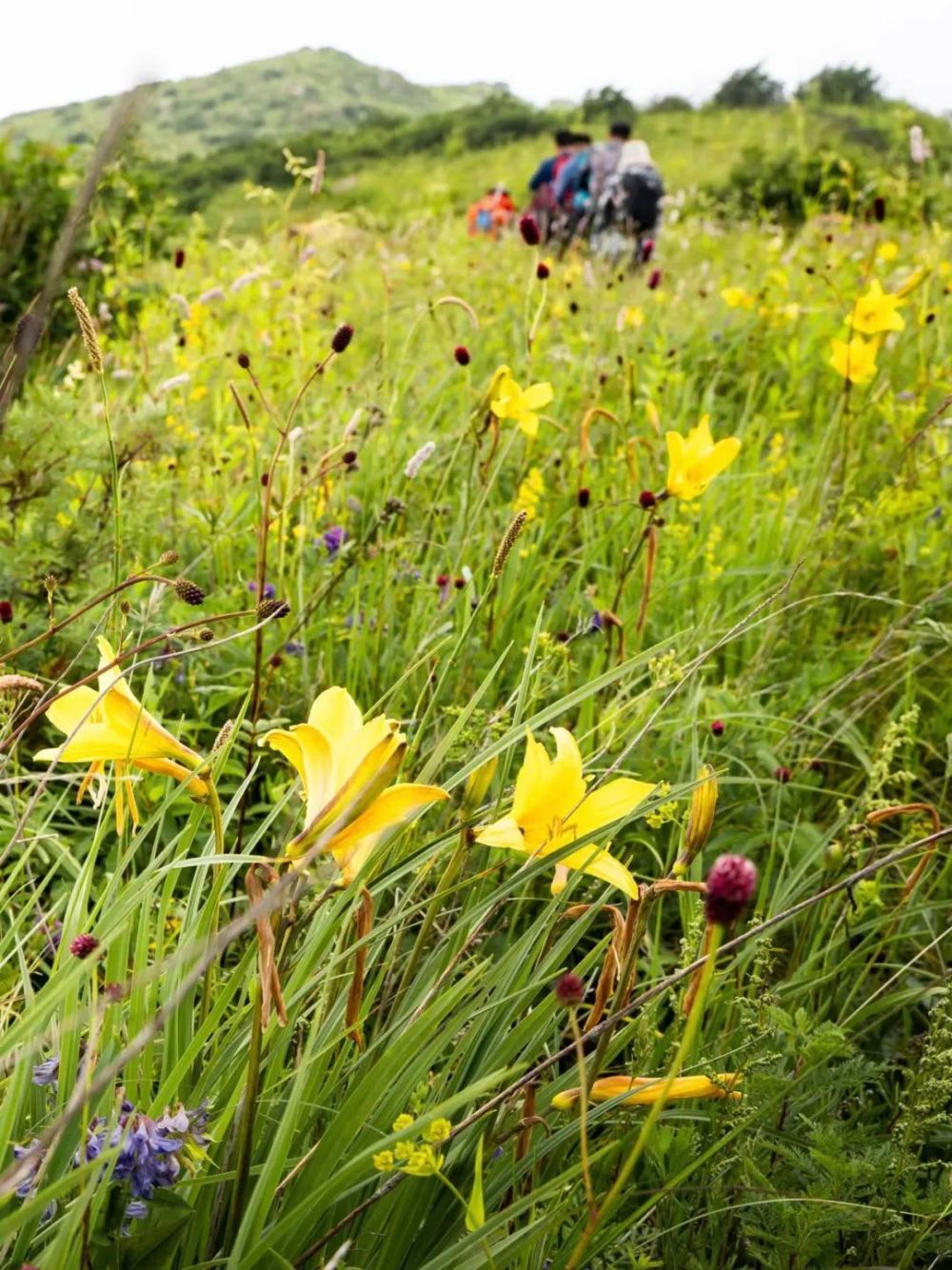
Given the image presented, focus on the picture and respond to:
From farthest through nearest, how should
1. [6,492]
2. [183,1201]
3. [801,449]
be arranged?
1. [801,449]
2. [6,492]
3. [183,1201]

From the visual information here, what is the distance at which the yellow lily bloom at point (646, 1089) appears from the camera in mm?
872

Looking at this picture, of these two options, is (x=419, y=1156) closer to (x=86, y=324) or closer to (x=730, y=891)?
(x=730, y=891)

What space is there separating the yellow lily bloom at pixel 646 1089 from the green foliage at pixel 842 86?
28697 millimetres

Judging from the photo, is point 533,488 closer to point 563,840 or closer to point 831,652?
point 831,652

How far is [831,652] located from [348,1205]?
5.35 ft

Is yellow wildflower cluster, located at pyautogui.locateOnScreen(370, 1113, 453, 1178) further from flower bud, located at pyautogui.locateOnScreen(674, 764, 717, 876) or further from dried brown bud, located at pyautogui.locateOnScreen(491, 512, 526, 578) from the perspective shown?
dried brown bud, located at pyautogui.locateOnScreen(491, 512, 526, 578)

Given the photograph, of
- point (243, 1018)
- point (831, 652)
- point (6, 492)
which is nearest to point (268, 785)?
point (243, 1018)

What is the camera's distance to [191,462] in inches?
110

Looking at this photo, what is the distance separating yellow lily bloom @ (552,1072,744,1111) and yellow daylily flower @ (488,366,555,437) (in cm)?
124

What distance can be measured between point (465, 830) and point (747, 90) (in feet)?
106

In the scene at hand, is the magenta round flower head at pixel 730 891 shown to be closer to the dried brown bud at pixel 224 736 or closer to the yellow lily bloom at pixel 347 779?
the yellow lily bloom at pixel 347 779

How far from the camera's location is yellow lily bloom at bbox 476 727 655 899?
2.81 feet

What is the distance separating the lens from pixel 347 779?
2.41ft

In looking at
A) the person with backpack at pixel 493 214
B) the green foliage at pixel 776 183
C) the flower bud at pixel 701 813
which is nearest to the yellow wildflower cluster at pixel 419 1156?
the flower bud at pixel 701 813
